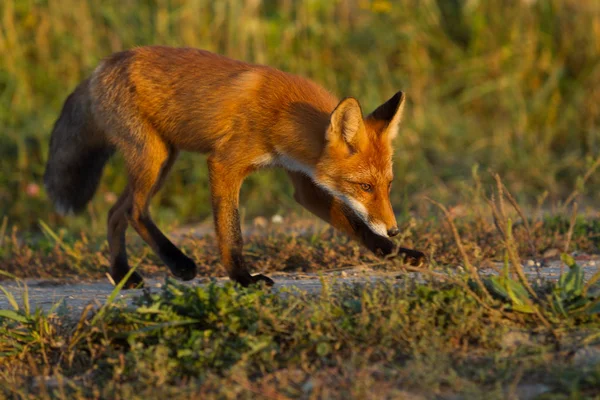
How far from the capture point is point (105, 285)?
16.0ft

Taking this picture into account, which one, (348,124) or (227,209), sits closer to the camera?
(348,124)

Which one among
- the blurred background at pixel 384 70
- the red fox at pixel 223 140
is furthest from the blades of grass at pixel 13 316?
the blurred background at pixel 384 70

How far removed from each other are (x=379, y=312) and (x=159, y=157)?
Answer: 1.97m

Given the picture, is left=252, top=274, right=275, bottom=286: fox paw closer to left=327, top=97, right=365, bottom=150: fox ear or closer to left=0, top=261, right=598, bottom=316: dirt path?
left=0, top=261, right=598, bottom=316: dirt path

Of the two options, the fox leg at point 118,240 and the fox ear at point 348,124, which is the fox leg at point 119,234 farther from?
the fox ear at point 348,124

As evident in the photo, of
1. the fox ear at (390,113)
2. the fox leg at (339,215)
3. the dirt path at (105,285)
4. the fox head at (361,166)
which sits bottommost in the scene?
the dirt path at (105,285)

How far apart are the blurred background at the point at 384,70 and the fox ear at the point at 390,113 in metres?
3.30

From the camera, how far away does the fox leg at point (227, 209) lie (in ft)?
14.4

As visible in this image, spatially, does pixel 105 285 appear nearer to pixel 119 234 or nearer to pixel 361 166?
pixel 119 234

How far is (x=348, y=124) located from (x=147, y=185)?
1.29m

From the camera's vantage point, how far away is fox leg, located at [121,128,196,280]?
188 inches

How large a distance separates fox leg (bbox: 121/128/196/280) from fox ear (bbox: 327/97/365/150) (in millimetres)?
1103

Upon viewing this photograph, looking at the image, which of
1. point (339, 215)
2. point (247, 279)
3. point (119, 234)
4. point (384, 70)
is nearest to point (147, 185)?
point (119, 234)

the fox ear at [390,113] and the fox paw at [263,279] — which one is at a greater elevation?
the fox ear at [390,113]
